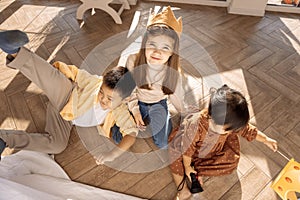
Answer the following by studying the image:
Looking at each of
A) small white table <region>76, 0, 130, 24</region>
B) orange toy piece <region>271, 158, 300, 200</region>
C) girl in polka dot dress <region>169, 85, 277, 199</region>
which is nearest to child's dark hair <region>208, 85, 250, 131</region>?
girl in polka dot dress <region>169, 85, 277, 199</region>

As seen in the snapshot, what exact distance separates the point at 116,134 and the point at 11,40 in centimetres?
58

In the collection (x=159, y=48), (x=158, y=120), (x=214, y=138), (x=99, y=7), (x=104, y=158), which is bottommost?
(x=104, y=158)

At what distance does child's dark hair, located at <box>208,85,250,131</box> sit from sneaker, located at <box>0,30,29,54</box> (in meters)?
0.71

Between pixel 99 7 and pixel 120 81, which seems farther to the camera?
pixel 99 7

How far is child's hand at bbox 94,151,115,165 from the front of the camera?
107 cm

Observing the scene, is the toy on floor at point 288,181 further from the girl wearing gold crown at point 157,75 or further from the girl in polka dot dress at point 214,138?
the girl wearing gold crown at point 157,75

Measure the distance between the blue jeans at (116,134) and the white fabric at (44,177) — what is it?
0.24 meters

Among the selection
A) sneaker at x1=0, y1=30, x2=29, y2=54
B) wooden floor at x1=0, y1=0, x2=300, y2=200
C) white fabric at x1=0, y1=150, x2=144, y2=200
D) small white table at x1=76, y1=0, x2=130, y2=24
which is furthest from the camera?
small white table at x1=76, y1=0, x2=130, y2=24

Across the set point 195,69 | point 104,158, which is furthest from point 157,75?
point 195,69

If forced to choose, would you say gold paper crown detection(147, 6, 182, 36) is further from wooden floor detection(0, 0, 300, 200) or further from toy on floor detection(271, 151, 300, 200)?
toy on floor detection(271, 151, 300, 200)

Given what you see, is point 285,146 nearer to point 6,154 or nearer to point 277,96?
point 277,96

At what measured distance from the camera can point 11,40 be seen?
80cm

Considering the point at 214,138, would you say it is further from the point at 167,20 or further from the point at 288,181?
the point at 167,20

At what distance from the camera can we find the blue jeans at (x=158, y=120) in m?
1.12
